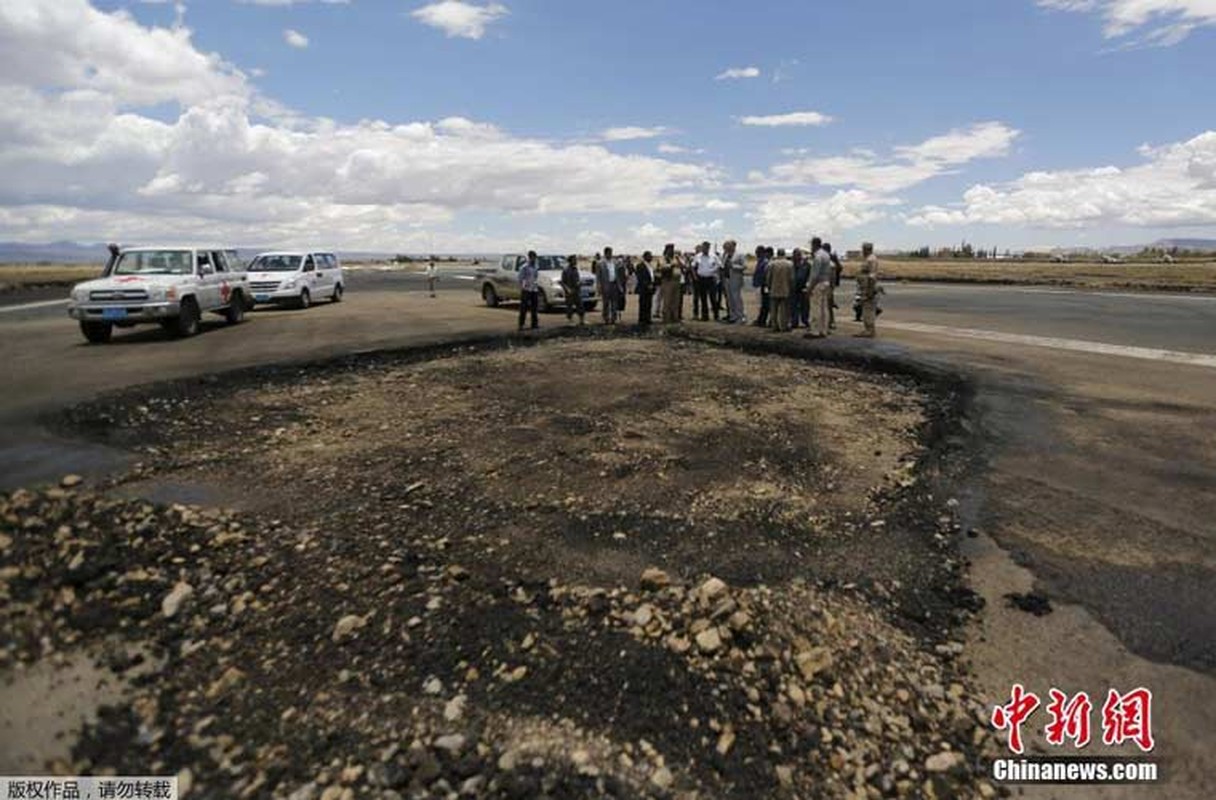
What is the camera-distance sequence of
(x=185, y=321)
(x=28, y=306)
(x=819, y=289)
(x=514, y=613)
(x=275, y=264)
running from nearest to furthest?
(x=514, y=613) < (x=819, y=289) < (x=185, y=321) < (x=275, y=264) < (x=28, y=306)

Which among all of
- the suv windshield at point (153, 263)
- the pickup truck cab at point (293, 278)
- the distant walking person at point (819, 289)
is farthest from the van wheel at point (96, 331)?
the distant walking person at point (819, 289)

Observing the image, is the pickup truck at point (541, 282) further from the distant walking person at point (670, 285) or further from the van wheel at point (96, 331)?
the van wheel at point (96, 331)

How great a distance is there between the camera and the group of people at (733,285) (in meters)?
13.9

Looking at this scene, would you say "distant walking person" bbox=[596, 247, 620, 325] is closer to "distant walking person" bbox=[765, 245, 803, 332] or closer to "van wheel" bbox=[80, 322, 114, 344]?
"distant walking person" bbox=[765, 245, 803, 332]

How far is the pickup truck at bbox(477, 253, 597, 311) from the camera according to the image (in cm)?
2008

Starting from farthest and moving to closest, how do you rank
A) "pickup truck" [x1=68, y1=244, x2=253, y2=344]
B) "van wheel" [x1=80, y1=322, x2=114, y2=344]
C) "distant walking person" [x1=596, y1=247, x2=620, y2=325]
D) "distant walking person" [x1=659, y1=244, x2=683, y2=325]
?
1. "distant walking person" [x1=596, y1=247, x2=620, y2=325]
2. "distant walking person" [x1=659, y1=244, x2=683, y2=325]
3. "van wheel" [x1=80, y1=322, x2=114, y2=344]
4. "pickup truck" [x1=68, y1=244, x2=253, y2=344]

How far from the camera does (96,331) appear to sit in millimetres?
13383

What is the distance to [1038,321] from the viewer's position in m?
17.7

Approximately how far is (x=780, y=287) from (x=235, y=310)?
43.4 ft

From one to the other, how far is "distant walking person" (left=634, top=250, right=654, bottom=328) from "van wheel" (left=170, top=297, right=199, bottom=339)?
9.67m

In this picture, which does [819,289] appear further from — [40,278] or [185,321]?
[40,278]

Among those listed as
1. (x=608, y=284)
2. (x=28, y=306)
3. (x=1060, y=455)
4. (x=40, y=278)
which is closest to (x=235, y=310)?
(x=608, y=284)

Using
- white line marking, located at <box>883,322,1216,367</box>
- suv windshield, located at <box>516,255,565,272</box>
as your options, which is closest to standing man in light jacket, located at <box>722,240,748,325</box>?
white line marking, located at <box>883,322,1216,367</box>

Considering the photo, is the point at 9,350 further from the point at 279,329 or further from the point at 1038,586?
the point at 1038,586
